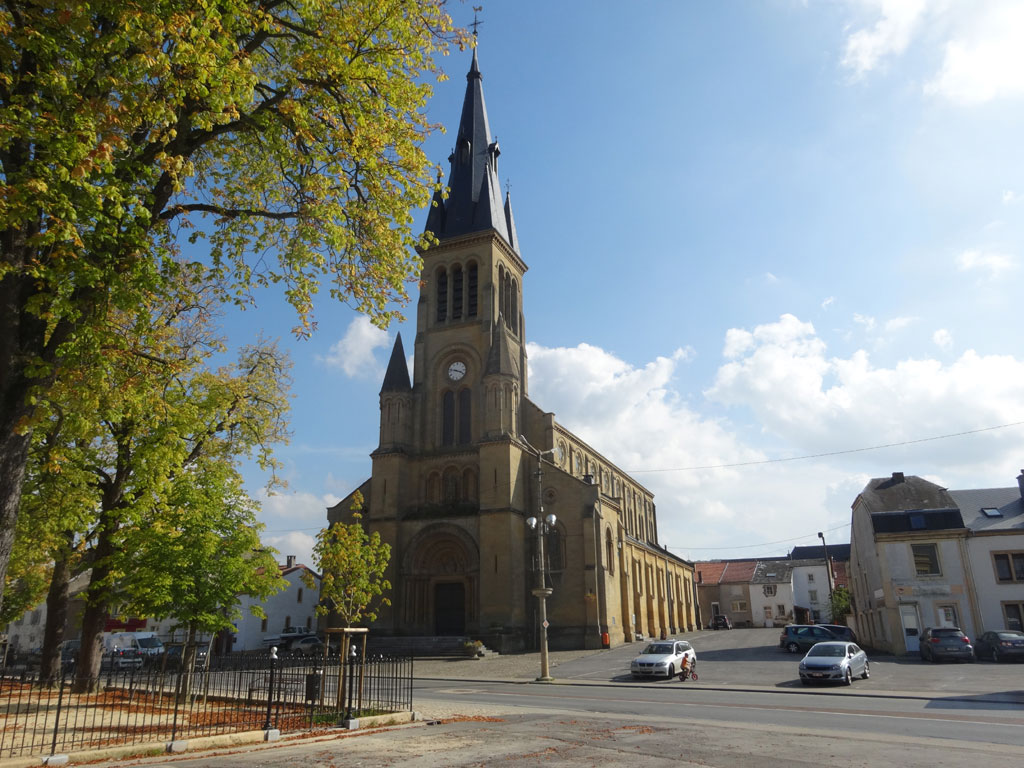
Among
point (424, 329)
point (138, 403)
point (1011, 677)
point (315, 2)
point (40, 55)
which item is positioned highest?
point (424, 329)

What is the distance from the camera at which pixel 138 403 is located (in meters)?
11.2

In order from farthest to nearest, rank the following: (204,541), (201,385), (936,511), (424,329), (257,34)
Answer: (424,329) → (936,511) → (201,385) → (204,541) → (257,34)

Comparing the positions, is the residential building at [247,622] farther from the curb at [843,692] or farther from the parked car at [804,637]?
the parked car at [804,637]

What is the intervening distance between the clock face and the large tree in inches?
1454

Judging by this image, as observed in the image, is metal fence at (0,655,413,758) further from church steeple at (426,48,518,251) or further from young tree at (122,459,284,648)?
church steeple at (426,48,518,251)

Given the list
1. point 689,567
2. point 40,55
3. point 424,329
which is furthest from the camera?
point 689,567

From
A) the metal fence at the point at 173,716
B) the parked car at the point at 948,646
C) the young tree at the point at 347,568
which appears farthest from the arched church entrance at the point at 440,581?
the young tree at the point at 347,568

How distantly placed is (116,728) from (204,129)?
1090 centimetres

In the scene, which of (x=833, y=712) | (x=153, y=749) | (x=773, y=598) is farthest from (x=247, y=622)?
(x=773, y=598)

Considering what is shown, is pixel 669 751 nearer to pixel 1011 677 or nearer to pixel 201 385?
pixel 201 385

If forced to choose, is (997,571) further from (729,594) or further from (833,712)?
(729,594)

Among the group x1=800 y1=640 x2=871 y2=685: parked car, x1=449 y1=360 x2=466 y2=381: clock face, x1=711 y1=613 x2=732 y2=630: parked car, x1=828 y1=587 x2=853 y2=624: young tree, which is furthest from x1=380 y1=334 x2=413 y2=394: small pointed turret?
x1=711 y1=613 x2=732 y2=630: parked car

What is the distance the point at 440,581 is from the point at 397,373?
14.5m

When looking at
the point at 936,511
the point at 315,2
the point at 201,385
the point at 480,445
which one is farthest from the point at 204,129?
the point at 936,511
